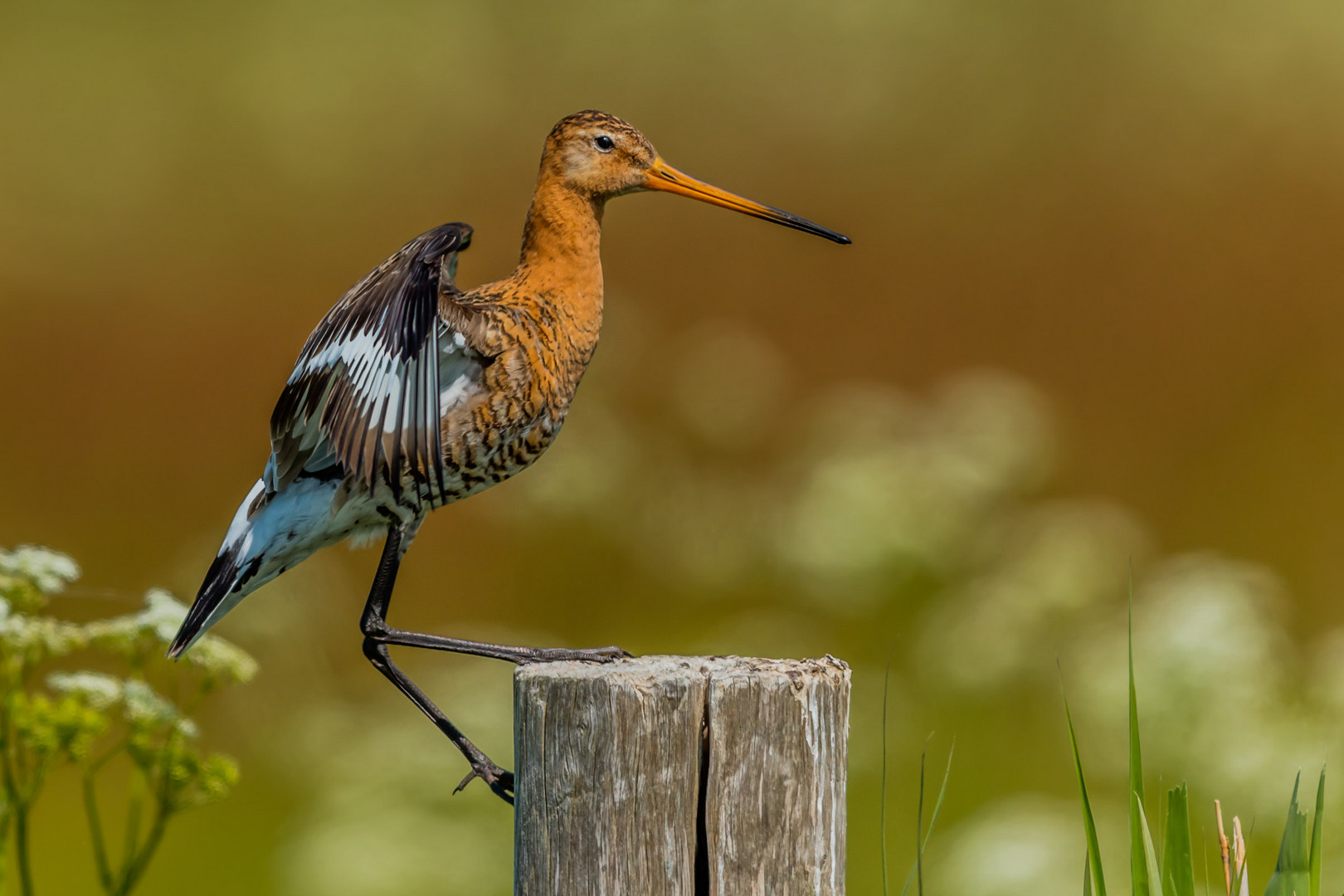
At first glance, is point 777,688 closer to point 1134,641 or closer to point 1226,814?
point 1134,641

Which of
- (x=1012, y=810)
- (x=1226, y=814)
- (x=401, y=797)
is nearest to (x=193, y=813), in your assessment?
(x=401, y=797)

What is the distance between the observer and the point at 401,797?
4.31 meters

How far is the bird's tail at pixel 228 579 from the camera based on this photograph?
364 cm

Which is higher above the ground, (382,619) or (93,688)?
(382,619)

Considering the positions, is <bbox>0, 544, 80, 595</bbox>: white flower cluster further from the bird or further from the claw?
the claw

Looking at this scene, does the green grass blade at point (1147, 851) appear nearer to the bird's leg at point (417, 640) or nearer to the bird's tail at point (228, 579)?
the bird's leg at point (417, 640)

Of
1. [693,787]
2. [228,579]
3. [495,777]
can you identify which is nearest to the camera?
[693,787]

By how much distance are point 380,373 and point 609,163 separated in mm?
1083

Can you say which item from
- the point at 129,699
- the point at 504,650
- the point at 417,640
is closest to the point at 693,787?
the point at 504,650

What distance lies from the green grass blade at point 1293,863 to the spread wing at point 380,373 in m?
1.84

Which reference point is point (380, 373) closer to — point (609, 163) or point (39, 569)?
point (609, 163)

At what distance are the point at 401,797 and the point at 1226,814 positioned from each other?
2949mm

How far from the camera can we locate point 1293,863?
2.25 meters

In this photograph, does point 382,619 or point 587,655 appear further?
point 382,619
